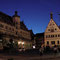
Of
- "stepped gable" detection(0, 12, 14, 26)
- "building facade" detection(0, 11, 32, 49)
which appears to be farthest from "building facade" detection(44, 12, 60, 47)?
"stepped gable" detection(0, 12, 14, 26)

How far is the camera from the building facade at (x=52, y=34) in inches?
3149

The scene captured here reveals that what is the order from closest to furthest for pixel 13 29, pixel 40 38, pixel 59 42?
pixel 13 29, pixel 59 42, pixel 40 38

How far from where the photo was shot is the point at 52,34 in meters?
81.5

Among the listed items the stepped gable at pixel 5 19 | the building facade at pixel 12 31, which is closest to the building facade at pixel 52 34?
the building facade at pixel 12 31

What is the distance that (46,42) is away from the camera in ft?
272

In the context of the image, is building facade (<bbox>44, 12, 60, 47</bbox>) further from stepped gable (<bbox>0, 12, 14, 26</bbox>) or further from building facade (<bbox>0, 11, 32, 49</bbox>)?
stepped gable (<bbox>0, 12, 14, 26</bbox>)

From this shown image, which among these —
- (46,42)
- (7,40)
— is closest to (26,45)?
(46,42)

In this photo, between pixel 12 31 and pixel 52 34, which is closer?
pixel 12 31

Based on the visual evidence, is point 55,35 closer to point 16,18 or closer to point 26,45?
point 26,45

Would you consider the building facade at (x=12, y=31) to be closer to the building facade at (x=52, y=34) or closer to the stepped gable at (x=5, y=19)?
the stepped gable at (x=5, y=19)

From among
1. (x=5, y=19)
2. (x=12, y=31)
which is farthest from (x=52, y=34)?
(x=5, y=19)

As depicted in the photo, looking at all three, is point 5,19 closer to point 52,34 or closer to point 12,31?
point 12,31

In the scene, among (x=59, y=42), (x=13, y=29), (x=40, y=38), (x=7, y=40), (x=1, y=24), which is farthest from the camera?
(x=40, y=38)

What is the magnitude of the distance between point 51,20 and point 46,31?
6665 millimetres
